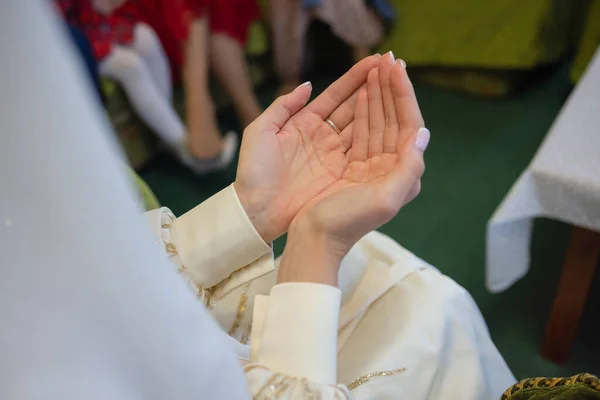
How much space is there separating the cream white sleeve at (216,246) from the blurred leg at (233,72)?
1.00 metres

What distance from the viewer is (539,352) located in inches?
38.2

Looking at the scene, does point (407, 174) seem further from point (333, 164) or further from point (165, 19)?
→ point (165, 19)

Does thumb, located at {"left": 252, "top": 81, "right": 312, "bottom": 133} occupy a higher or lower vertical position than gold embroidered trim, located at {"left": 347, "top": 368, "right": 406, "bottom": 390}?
higher

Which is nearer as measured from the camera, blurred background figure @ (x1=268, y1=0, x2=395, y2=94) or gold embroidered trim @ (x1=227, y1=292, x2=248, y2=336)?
gold embroidered trim @ (x1=227, y1=292, x2=248, y2=336)

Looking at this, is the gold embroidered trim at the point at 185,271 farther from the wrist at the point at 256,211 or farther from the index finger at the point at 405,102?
the index finger at the point at 405,102

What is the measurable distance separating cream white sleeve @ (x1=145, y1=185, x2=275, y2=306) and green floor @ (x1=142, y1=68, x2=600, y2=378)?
0.24 meters

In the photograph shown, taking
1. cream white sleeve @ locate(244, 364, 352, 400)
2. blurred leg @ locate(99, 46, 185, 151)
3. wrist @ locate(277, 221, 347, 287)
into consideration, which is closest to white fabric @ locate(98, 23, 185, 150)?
blurred leg @ locate(99, 46, 185, 151)

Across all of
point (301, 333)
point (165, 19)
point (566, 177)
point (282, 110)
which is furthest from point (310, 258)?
point (165, 19)

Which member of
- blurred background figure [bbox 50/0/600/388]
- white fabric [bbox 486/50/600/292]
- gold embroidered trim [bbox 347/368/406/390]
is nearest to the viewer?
gold embroidered trim [bbox 347/368/406/390]

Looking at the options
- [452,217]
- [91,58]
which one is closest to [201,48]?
[91,58]

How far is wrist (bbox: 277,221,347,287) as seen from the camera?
1.54 ft

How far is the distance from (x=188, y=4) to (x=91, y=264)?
4.49ft

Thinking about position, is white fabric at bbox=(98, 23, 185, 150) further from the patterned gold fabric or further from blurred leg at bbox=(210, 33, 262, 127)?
the patterned gold fabric

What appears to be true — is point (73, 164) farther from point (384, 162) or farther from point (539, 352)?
point (539, 352)
